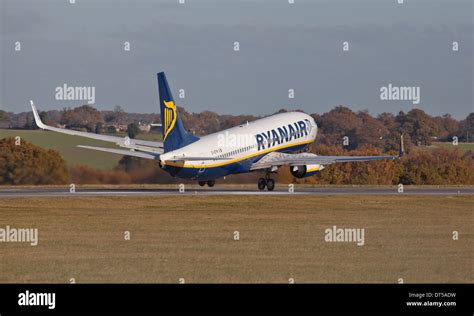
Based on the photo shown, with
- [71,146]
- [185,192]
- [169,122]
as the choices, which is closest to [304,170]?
[185,192]

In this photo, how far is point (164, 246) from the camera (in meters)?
38.9

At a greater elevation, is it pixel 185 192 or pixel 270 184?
pixel 270 184

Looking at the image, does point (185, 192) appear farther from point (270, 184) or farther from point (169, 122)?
point (270, 184)

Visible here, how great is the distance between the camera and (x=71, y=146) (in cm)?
8681

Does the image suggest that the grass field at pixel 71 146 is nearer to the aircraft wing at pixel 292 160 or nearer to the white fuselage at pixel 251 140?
the white fuselage at pixel 251 140

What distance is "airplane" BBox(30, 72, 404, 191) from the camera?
219 feet

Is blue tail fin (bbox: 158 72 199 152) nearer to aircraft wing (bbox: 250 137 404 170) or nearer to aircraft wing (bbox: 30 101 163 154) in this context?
aircraft wing (bbox: 30 101 163 154)

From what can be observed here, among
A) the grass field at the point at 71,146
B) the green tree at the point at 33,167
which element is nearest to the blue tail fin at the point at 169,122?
the green tree at the point at 33,167

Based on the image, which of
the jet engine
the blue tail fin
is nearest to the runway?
the jet engine

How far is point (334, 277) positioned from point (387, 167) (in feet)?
230

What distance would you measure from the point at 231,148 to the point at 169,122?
581 cm

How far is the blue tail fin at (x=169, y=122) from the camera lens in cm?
6662
